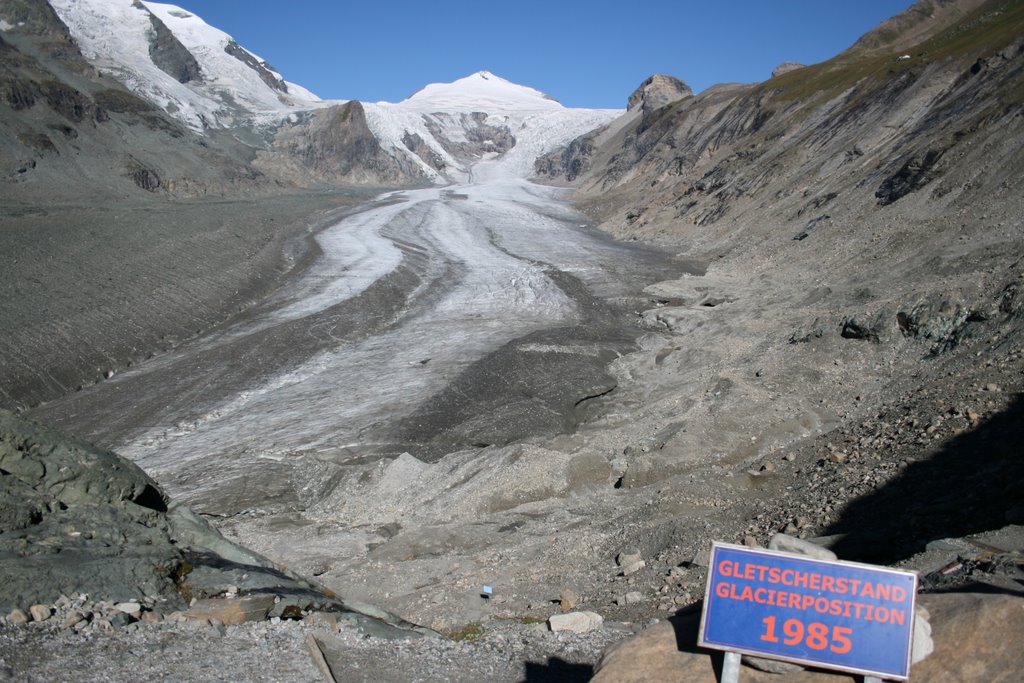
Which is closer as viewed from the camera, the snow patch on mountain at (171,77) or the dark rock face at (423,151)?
the snow patch on mountain at (171,77)

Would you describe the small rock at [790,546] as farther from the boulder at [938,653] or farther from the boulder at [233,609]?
the boulder at [233,609]

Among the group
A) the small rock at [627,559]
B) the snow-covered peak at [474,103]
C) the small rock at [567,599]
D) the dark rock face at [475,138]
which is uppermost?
the snow-covered peak at [474,103]

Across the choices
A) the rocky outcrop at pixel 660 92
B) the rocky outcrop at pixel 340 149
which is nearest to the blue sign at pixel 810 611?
the rocky outcrop at pixel 340 149

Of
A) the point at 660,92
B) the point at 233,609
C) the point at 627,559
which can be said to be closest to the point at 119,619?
the point at 233,609

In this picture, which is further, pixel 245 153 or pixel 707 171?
pixel 245 153

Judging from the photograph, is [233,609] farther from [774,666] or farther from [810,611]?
[810,611]

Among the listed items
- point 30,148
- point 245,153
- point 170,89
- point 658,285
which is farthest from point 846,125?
point 170,89

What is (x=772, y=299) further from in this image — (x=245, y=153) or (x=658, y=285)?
(x=245, y=153)
